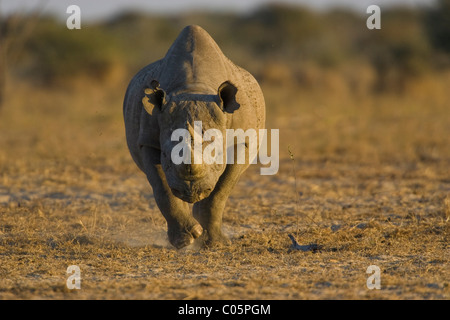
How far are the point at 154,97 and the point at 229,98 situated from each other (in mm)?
571

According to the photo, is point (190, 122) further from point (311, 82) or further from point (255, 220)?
point (311, 82)

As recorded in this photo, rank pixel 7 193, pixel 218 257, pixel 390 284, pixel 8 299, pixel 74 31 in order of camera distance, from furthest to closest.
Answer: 1. pixel 74 31
2. pixel 7 193
3. pixel 218 257
4. pixel 390 284
5. pixel 8 299

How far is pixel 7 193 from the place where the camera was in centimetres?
914

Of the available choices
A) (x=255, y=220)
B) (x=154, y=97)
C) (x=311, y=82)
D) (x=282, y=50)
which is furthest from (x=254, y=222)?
(x=282, y=50)

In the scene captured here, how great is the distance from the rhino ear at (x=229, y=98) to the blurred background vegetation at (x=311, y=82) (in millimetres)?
6440

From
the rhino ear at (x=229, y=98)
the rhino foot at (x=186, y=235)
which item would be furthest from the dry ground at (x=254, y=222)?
the rhino ear at (x=229, y=98)

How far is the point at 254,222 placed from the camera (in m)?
7.81

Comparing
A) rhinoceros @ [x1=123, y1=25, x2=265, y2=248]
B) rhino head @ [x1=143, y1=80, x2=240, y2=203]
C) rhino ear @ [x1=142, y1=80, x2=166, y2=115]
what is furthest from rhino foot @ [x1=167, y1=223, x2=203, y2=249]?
rhino ear @ [x1=142, y1=80, x2=166, y2=115]

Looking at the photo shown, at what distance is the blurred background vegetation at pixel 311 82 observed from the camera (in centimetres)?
1435

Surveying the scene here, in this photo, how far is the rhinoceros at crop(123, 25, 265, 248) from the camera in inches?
227

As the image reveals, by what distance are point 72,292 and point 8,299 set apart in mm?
415

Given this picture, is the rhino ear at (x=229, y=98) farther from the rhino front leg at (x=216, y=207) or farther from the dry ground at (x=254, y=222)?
the dry ground at (x=254, y=222)

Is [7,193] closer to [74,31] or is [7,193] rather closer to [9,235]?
[9,235]

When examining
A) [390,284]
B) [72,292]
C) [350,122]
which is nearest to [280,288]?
[390,284]
